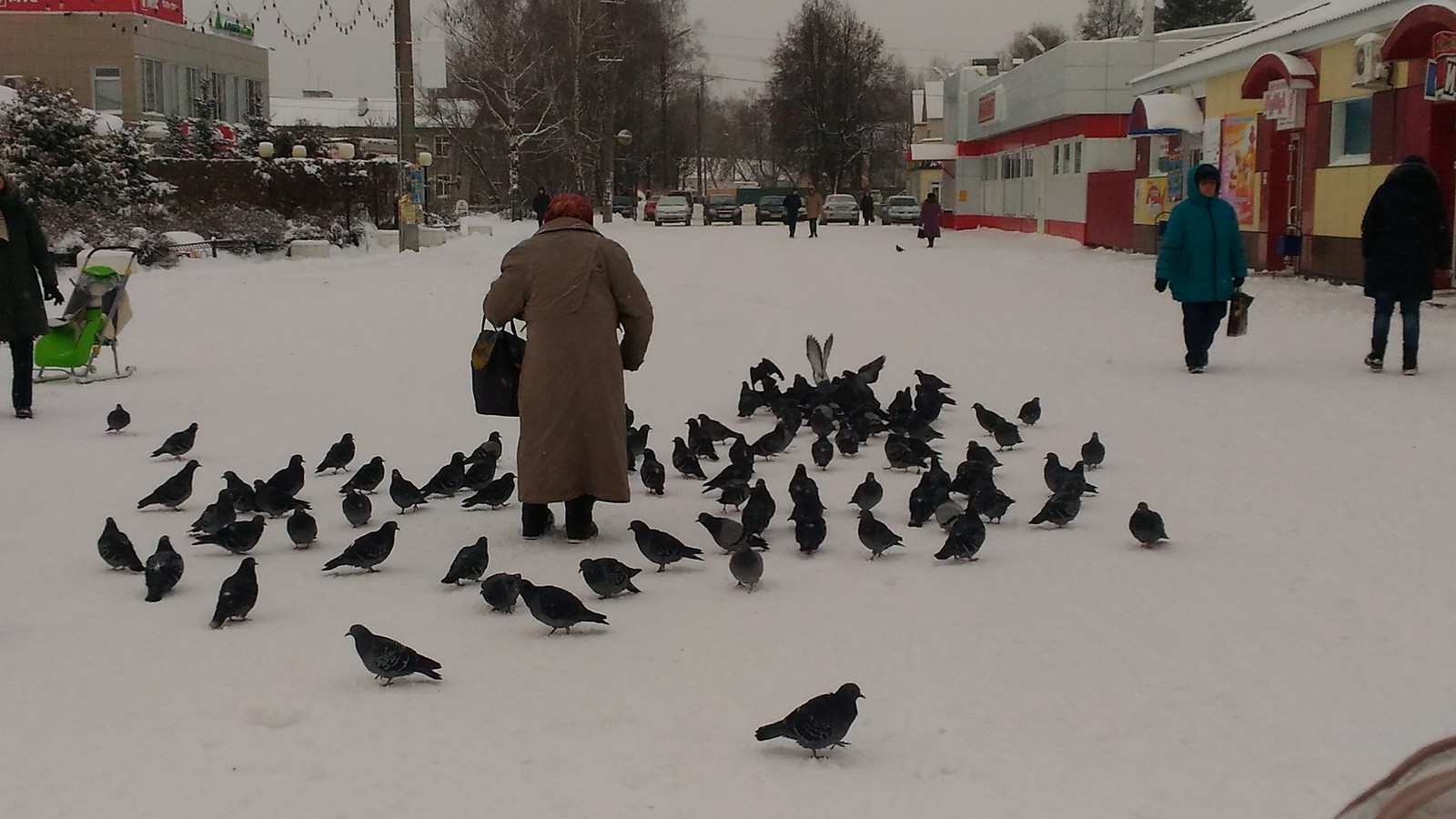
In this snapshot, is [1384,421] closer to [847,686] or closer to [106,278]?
[847,686]

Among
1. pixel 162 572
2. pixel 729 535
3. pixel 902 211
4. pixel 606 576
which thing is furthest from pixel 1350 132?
pixel 902 211

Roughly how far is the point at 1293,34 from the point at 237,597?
22.5 meters

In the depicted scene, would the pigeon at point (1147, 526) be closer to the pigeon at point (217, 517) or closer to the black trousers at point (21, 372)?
the pigeon at point (217, 517)

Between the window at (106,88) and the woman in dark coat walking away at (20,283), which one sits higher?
the window at (106,88)

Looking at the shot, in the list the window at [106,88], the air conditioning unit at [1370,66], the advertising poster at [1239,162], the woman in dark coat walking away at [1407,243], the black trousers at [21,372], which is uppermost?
the window at [106,88]

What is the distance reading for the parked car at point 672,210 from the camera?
63469 mm

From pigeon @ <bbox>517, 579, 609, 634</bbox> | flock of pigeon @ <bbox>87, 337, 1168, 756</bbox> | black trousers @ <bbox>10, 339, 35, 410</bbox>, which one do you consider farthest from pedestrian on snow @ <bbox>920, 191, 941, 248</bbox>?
pigeon @ <bbox>517, 579, 609, 634</bbox>

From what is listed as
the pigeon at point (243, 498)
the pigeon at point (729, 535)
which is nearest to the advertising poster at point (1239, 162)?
the pigeon at point (729, 535)

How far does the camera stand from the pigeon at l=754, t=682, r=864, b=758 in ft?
15.8

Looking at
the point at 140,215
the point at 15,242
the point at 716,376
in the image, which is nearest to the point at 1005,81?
the point at 140,215

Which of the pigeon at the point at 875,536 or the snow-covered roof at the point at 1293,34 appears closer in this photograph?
the pigeon at the point at 875,536

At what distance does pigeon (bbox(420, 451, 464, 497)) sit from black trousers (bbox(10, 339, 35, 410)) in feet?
15.2

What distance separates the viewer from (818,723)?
15.8 feet

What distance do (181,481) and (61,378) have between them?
6192 mm
